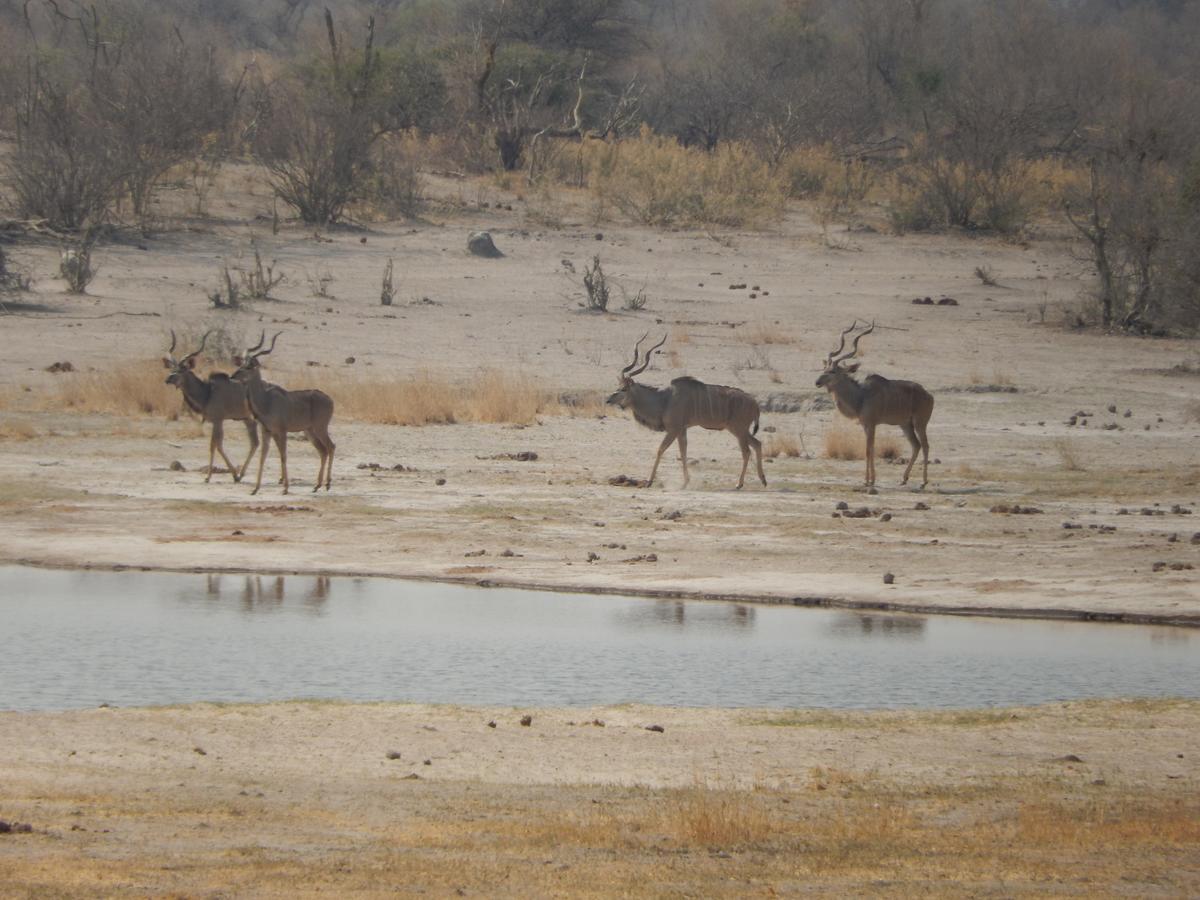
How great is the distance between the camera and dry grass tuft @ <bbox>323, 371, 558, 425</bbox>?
21.4 meters

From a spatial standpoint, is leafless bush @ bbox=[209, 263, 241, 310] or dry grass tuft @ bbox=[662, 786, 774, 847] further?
leafless bush @ bbox=[209, 263, 241, 310]

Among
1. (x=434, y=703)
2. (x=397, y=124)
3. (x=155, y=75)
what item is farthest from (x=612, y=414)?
(x=397, y=124)

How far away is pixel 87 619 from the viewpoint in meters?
12.3

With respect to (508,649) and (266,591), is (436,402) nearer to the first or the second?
(266,591)

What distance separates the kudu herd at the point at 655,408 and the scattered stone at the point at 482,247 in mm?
13535

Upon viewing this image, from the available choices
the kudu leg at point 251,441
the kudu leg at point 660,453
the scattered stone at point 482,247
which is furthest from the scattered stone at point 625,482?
the scattered stone at point 482,247

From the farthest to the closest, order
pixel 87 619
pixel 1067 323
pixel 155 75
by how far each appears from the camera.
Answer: pixel 155 75 < pixel 1067 323 < pixel 87 619

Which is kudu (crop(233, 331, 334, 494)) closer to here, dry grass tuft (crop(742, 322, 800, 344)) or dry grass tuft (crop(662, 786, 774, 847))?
dry grass tuft (crop(742, 322, 800, 344))

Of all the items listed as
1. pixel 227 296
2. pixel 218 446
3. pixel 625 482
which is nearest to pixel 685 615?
pixel 625 482

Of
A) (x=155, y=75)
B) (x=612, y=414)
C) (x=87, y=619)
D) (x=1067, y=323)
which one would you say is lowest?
(x=87, y=619)

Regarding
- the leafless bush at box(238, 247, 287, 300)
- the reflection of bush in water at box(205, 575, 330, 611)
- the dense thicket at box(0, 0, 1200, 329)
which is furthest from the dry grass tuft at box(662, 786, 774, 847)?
the dense thicket at box(0, 0, 1200, 329)

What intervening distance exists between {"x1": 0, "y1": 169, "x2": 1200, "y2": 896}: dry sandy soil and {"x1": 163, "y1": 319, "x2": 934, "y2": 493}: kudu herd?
0.47 m

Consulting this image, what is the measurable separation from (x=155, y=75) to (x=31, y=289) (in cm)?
959

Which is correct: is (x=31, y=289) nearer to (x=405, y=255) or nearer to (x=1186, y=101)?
(x=405, y=255)
